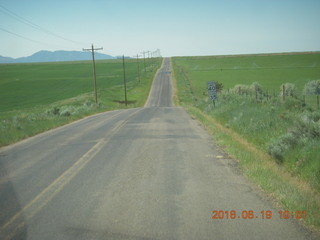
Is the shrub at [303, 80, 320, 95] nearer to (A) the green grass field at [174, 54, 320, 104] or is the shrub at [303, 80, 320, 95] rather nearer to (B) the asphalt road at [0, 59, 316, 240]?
(A) the green grass field at [174, 54, 320, 104]

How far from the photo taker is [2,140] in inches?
557

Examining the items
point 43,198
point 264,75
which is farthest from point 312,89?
point 43,198

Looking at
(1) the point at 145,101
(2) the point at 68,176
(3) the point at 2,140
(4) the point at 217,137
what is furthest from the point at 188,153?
(1) the point at 145,101

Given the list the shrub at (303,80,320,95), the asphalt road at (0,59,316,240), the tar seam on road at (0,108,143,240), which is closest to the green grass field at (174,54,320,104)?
the shrub at (303,80,320,95)

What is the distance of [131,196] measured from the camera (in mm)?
6422

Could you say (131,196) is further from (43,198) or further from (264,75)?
(264,75)

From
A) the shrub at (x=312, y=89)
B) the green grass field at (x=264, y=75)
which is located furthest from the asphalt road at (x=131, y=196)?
the shrub at (x=312, y=89)

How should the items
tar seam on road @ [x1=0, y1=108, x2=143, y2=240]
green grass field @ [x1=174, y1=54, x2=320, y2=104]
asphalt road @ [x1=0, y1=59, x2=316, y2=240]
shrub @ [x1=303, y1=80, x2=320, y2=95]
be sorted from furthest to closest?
green grass field @ [x1=174, y1=54, x2=320, y2=104] < shrub @ [x1=303, y1=80, x2=320, y2=95] < tar seam on road @ [x1=0, y1=108, x2=143, y2=240] < asphalt road @ [x1=0, y1=59, x2=316, y2=240]

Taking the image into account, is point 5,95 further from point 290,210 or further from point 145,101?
point 290,210

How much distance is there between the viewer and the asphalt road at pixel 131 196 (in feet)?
16.1

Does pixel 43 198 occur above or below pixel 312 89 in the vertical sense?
above

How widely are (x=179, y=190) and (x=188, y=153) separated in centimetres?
369

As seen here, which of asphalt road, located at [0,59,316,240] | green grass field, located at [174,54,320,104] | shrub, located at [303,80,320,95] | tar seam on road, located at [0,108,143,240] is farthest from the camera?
green grass field, located at [174,54,320,104]

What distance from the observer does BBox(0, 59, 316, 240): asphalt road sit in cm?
489
